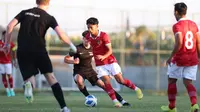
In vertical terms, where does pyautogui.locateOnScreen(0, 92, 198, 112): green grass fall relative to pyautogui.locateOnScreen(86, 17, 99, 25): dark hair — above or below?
below

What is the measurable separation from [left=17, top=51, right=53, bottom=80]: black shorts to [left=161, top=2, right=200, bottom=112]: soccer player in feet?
7.05

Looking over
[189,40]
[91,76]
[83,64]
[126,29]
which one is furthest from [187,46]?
[126,29]

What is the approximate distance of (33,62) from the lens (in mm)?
10320

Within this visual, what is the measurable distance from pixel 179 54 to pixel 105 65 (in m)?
3.45

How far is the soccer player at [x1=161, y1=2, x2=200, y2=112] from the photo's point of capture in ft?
35.4

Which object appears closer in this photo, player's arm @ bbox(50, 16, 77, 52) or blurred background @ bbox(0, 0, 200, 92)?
player's arm @ bbox(50, 16, 77, 52)

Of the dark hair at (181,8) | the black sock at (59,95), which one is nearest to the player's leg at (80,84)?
the black sock at (59,95)

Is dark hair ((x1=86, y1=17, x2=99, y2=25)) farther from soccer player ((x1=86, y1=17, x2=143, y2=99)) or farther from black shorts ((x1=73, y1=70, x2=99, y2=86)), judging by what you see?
black shorts ((x1=73, y1=70, x2=99, y2=86))

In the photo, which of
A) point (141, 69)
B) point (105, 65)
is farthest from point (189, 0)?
point (105, 65)

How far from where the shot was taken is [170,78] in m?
11.1

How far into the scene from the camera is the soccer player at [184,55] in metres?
10.8

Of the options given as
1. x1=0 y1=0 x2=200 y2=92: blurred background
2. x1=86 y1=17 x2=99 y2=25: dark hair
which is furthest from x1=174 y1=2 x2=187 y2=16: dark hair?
x1=0 y1=0 x2=200 y2=92: blurred background

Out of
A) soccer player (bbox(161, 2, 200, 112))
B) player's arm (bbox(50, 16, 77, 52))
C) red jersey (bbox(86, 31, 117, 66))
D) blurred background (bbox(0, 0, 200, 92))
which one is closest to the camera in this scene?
player's arm (bbox(50, 16, 77, 52))

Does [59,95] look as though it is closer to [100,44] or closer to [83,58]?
[100,44]
